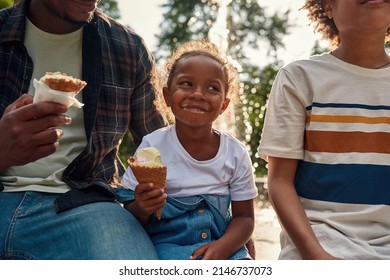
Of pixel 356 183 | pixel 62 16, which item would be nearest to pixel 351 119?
pixel 356 183

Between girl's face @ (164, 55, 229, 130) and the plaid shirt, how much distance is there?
0.23 m

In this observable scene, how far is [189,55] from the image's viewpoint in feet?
6.83

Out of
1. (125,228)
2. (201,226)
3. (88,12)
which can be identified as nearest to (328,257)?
(201,226)

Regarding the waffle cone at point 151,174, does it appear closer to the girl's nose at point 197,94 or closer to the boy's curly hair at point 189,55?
the girl's nose at point 197,94

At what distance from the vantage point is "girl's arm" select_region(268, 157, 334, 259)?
1.68 meters

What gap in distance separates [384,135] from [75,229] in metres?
0.98

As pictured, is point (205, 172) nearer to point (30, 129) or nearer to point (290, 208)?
point (290, 208)

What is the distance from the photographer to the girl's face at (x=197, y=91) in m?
1.99

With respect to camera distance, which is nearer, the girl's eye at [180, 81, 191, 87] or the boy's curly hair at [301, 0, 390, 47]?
the girl's eye at [180, 81, 191, 87]

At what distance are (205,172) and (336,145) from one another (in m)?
0.44

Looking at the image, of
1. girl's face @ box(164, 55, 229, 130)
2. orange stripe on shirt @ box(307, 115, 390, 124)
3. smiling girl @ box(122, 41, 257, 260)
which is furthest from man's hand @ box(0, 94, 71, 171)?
orange stripe on shirt @ box(307, 115, 390, 124)

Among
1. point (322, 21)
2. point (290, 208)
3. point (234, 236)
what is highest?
point (322, 21)

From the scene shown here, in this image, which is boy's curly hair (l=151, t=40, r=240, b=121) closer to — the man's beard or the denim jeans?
the man's beard
